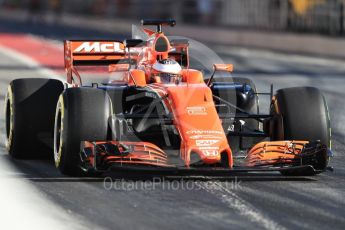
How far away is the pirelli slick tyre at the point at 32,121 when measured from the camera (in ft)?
34.5

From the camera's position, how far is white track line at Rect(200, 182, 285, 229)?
7.61m

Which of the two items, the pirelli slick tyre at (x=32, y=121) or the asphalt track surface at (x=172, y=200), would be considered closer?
the asphalt track surface at (x=172, y=200)

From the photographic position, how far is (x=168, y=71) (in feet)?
34.0

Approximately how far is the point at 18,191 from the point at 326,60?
71.5 ft

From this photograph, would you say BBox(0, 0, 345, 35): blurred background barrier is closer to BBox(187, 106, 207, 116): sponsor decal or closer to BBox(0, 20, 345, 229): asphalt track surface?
BBox(0, 20, 345, 229): asphalt track surface

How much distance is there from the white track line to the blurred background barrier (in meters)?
22.8

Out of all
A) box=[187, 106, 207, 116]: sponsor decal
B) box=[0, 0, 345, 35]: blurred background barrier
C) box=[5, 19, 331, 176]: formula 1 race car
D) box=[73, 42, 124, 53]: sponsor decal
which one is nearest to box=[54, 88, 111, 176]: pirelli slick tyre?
box=[5, 19, 331, 176]: formula 1 race car

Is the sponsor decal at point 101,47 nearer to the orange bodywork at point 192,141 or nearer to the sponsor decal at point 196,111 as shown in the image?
the orange bodywork at point 192,141

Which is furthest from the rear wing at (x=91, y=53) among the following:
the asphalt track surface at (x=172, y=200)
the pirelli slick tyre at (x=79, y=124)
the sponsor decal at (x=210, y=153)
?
the sponsor decal at (x=210, y=153)

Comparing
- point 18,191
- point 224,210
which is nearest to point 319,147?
point 224,210

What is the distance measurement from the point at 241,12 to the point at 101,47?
28393mm

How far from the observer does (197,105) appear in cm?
954

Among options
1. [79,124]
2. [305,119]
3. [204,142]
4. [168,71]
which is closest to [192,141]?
[204,142]

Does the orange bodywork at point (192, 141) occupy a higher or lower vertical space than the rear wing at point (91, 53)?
lower
